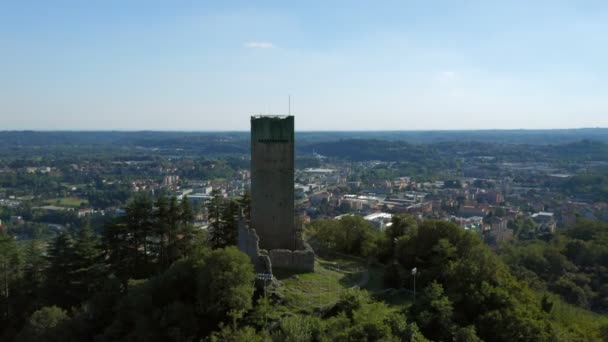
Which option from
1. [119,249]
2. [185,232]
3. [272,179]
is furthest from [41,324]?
[272,179]

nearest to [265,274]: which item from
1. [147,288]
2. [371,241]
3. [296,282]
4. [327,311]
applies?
[296,282]

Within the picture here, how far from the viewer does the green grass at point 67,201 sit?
10856 cm

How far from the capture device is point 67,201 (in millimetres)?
114500

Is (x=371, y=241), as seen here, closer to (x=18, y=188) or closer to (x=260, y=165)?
(x=260, y=165)

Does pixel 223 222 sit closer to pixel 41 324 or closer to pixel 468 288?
pixel 41 324

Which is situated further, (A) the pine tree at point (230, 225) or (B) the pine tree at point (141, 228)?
(A) the pine tree at point (230, 225)

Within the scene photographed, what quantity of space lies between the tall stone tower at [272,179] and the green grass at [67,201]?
301ft

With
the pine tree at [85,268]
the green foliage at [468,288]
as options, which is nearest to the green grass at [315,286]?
the green foliage at [468,288]

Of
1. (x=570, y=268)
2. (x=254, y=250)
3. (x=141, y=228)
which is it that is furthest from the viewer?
(x=570, y=268)

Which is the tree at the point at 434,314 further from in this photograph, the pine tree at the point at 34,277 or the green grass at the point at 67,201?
the green grass at the point at 67,201

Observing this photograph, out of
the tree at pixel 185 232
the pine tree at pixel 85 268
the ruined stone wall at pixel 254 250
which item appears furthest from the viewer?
the tree at pixel 185 232

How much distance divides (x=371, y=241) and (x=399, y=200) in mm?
83574

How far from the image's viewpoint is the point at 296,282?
986 inches

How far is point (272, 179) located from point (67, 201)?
10240 centimetres
